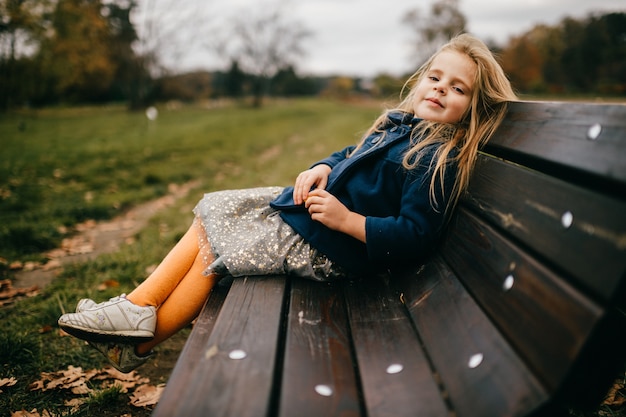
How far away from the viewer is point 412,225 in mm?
1684

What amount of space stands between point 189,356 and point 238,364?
20 centimetres

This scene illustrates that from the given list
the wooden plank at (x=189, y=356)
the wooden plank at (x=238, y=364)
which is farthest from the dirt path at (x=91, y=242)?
the wooden plank at (x=238, y=364)

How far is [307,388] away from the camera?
1157 millimetres

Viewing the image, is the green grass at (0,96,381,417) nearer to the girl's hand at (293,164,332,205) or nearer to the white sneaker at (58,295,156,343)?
the white sneaker at (58,295,156,343)

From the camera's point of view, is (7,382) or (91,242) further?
(91,242)

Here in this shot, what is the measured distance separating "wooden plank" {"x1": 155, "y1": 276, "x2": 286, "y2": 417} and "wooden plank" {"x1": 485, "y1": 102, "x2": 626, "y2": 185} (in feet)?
3.26

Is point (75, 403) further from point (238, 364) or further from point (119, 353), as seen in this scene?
point (238, 364)

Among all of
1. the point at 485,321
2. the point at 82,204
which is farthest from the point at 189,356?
the point at 82,204

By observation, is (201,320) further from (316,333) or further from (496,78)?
(496,78)

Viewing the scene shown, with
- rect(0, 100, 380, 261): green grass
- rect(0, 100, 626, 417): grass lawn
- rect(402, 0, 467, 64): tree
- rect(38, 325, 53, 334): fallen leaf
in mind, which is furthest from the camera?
rect(402, 0, 467, 64): tree

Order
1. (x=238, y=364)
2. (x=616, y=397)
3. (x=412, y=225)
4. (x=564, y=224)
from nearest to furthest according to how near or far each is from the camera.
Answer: (x=564, y=224) < (x=238, y=364) < (x=412, y=225) < (x=616, y=397)

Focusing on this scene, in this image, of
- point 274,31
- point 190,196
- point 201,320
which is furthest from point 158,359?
point 274,31

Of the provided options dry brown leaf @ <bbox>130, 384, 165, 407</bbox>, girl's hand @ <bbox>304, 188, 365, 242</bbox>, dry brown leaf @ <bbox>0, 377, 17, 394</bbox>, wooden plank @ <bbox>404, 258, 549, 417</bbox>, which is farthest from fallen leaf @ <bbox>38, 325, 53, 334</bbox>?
wooden plank @ <bbox>404, 258, 549, 417</bbox>

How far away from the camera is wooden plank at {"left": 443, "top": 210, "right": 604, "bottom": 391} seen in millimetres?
923
